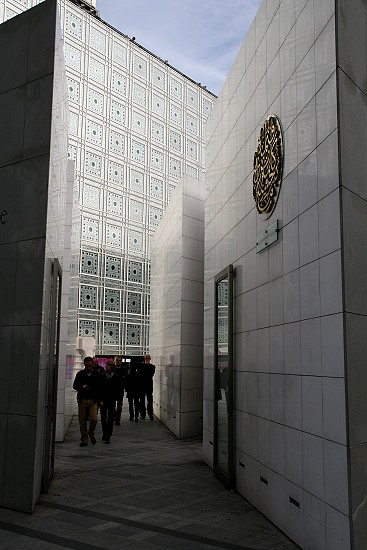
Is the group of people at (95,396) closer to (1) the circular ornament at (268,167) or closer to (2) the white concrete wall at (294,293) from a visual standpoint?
(2) the white concrete wall at (294,293)

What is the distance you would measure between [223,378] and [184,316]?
5.11 metres

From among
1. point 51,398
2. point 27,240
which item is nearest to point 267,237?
point 27,240

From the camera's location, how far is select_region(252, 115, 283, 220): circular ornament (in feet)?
21.3

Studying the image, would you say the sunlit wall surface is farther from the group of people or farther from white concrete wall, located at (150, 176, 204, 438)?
white concrete wall, located at (150, 176, 204, 438)

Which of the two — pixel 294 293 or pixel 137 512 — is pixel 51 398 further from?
pixel 294 293

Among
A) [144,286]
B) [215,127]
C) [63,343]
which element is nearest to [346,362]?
[215,127]

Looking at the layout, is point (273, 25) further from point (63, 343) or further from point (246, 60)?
point (63, 343)

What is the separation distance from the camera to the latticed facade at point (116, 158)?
3662cm

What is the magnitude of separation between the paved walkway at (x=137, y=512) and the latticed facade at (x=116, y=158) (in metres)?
26.7

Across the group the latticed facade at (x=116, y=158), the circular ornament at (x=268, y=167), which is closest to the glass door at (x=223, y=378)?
the circular ornament at (x=268, y=167)

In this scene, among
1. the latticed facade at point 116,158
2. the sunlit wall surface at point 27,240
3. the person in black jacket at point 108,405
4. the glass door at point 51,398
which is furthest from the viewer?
the latticed facade at point 116,158

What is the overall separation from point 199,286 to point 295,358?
8980mm

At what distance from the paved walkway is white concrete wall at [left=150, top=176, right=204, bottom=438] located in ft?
10.8

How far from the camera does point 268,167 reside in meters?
6.86
